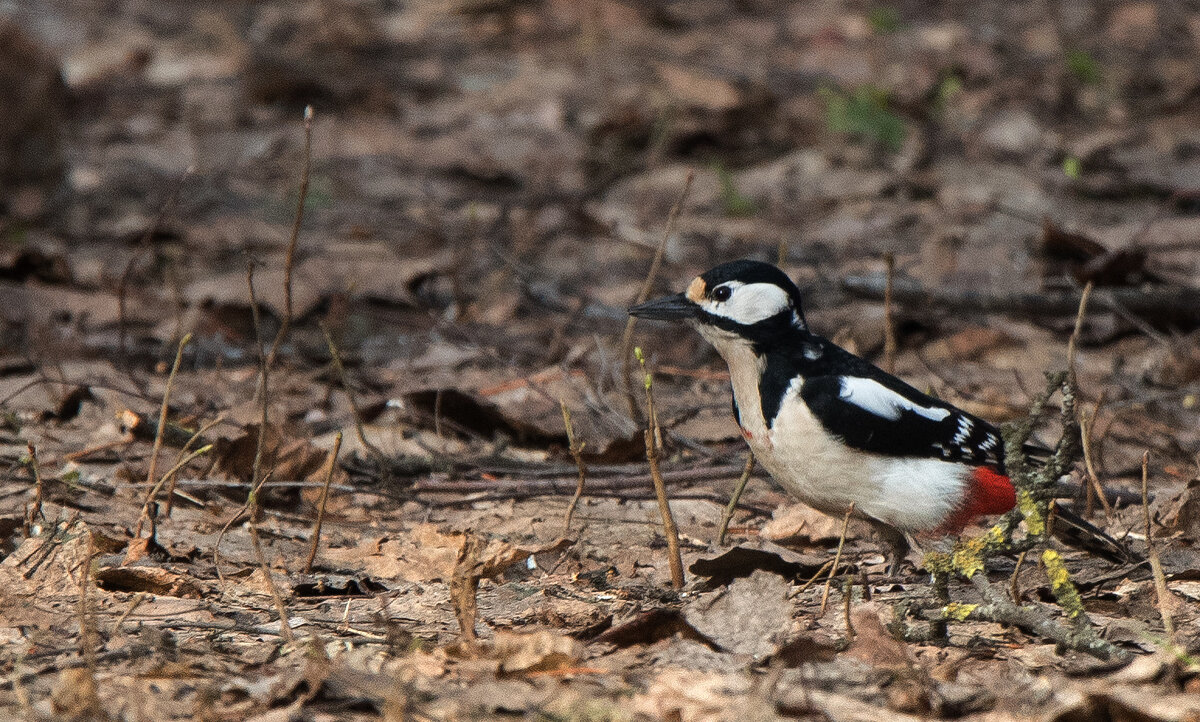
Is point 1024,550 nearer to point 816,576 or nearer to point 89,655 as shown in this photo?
point 816,576

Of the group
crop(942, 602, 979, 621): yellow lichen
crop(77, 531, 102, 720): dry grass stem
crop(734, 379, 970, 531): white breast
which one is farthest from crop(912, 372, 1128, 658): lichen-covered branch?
crop(77, 531, 102, 720): dry grass stem

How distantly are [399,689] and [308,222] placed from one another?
15.9ft

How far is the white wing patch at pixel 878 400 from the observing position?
10.6 ft

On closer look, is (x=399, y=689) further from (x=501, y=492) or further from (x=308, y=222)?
(x=308, y=222)

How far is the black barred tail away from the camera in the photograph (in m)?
3.33

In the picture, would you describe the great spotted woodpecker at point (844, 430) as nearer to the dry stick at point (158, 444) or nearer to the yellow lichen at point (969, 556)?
the yellow lichen at point (969, 556)

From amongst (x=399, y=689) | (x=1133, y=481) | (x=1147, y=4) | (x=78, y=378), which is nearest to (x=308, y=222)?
(x=78, y=378)

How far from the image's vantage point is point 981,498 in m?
3.32

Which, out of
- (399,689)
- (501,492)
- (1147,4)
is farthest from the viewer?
(1147,4)

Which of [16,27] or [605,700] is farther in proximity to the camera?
[16,27]

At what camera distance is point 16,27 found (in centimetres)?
649

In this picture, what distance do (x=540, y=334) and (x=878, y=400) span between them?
243 cm

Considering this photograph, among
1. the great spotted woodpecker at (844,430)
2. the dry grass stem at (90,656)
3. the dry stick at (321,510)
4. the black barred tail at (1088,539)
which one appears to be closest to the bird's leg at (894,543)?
the great spotted woodpecker at (844,430)

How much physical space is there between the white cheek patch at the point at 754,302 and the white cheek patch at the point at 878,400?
0.29 meters
